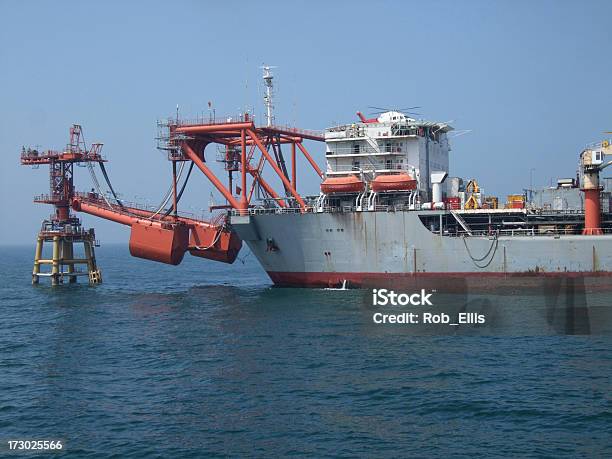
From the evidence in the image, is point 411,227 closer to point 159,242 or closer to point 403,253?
point 403,253

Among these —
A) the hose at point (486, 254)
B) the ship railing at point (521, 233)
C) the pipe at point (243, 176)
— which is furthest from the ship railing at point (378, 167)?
the hose at point (486, 254)

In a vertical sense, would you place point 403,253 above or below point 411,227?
below

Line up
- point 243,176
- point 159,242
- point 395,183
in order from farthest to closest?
1. point 159,242
2. point 243,176
3. point 395,183

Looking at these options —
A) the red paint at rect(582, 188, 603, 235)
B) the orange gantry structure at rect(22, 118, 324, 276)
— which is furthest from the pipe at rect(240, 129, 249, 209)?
the red paint at rect(582, 188, 603, 235)

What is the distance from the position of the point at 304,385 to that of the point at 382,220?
2169cm

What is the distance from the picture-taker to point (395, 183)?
4391 cm

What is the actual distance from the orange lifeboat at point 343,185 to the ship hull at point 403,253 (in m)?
1.94

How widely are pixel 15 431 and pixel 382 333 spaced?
16860mm

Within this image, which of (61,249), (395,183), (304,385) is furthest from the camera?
(61,249)

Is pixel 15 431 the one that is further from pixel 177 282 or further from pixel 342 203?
pixel 177 282

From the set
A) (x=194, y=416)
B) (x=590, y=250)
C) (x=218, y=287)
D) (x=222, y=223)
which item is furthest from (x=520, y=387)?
(x=218, y=287)

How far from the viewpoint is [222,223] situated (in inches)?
2003

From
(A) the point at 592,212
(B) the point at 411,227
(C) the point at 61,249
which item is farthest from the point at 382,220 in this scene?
(C) the point at 61,249

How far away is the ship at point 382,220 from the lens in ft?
136
